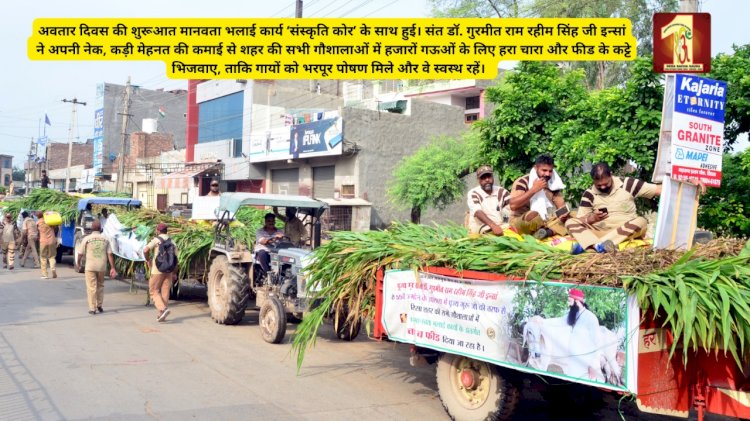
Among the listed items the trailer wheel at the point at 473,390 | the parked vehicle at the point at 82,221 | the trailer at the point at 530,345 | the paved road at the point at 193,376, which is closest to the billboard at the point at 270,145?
the parked vehicle at the point at 82,221

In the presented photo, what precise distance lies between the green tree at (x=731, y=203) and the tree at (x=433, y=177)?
12186mm

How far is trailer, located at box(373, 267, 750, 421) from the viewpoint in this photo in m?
4.66

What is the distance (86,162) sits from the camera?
63.0 m

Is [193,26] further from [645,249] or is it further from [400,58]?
[645,249]

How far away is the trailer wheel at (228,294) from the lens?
1065 centimetres

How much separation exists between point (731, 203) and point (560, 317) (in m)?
6.22

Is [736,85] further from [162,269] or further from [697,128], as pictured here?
[162,269]

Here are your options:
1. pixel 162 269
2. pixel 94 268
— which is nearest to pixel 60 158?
pixel 94 268

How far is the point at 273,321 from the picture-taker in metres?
9.44

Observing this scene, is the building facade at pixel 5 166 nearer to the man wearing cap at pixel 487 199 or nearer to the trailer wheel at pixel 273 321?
the trailer wheel at pixel 273 321

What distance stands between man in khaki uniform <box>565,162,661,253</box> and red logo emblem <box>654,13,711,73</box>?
5.83ft

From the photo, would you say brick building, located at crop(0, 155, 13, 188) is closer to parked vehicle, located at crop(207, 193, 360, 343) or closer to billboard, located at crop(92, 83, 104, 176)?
billboard, located at crop(92, 83, 104, 176)

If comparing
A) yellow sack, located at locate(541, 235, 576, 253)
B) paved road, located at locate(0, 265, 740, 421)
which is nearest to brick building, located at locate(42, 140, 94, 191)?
paved road, located at locate(0, 265, 740, 421)

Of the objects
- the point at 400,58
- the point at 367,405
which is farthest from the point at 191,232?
the point at 367,405
